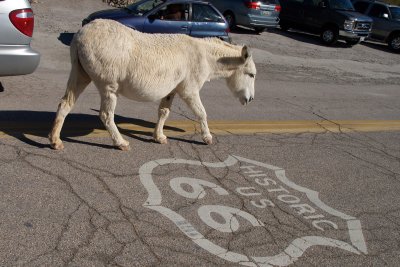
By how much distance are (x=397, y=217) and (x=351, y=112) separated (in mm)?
4963

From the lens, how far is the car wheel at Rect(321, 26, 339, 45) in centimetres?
2183

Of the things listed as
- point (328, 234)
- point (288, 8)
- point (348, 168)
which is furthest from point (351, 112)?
point (288, 8)

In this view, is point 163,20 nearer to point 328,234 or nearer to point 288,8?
point 328,234

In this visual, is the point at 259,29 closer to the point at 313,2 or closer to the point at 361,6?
the point at 313,2

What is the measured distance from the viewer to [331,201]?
17.8 feet

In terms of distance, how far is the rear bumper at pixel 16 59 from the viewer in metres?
6.52

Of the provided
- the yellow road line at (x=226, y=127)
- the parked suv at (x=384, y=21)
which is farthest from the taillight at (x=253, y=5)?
the yellow road line at (x=226, y=127)

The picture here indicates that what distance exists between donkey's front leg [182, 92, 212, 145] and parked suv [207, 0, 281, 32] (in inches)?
563

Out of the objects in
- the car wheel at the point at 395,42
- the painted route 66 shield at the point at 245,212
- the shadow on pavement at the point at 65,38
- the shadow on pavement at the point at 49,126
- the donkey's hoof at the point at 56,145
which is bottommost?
the car wheel at the point at 395,42

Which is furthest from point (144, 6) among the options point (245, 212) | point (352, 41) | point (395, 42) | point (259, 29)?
point (395, 42)

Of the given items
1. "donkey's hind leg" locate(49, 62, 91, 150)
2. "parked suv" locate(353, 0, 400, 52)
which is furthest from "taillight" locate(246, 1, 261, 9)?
"donkey's hind leg" locate(49, 62, 91, 150)

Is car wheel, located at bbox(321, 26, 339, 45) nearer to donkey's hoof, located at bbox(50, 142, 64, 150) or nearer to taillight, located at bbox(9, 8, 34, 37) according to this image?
taillight, located at bbox(9, 8, 34, 37)

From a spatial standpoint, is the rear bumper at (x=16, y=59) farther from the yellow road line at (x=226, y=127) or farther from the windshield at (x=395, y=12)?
the windshield at (x=395, y=12)

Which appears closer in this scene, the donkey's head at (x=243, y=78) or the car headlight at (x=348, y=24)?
the donkey's head at (x=243, y=78)
